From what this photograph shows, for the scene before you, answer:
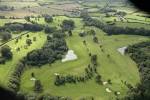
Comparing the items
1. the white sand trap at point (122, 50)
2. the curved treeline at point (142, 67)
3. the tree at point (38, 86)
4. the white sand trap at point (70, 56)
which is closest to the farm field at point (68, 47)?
the tree at point (38, 86)

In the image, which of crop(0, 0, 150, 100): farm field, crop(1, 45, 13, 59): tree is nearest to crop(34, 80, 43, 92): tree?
crop(0, 0, 150, 100): farm field

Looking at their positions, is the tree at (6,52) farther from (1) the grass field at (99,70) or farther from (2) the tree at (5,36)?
(1) the grass field at (99,70)

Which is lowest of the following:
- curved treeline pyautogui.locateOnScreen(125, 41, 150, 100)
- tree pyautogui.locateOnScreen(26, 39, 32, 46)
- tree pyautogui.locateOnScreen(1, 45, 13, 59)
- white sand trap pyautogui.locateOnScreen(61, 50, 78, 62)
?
white sand trap pyautogui.locateOnScreen(61, 50, 78, 62)

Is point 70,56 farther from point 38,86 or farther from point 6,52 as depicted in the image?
point 38,86

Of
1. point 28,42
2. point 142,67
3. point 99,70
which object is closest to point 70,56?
point 99,70

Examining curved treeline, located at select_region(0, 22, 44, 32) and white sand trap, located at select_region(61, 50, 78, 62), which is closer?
white sand trap, located at select_region(61, 50, 78, 62)

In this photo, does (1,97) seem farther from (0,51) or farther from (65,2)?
(65,2)

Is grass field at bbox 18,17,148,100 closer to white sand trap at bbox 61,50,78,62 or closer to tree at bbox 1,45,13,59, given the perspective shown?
white sand trap at bbox 61,50,78,62
